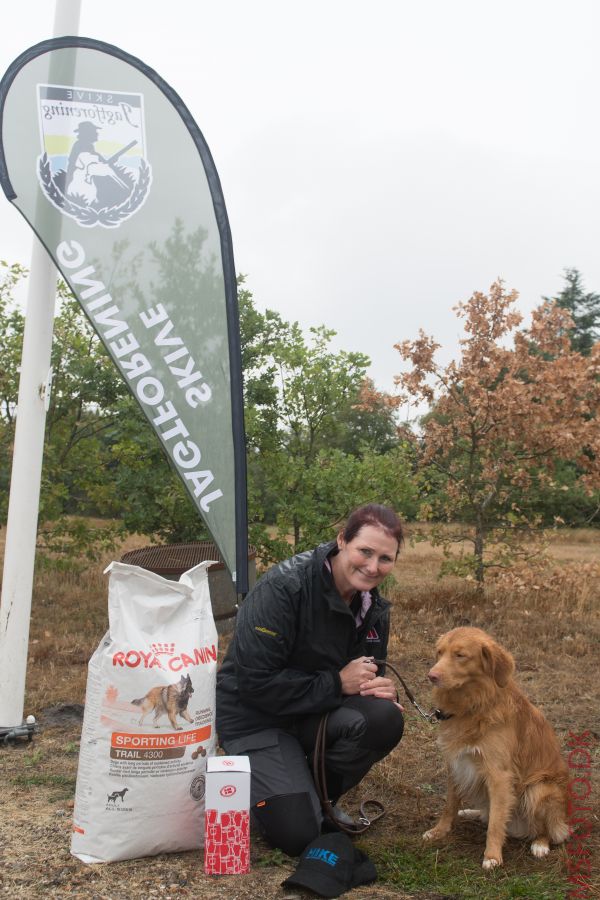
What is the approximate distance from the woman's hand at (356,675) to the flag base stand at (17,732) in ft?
6.79

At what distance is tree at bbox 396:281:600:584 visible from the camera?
8195 millimetres

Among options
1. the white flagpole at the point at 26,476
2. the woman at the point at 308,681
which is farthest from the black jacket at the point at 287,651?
the white flagpole at the point at 26,476

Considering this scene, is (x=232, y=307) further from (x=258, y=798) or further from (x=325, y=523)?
(x=325, y=523)

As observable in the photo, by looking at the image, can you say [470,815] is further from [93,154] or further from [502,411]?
[502,411]

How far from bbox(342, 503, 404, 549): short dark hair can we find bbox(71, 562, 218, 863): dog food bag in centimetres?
81

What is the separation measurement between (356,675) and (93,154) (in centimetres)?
290

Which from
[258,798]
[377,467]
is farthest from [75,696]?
[377,467]

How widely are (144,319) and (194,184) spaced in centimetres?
81

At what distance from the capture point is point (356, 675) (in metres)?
3.33

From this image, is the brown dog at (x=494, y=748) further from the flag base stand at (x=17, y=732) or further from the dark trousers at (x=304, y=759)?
the flag base stand at (x=17, y=732)

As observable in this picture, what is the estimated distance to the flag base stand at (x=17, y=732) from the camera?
4363 mm

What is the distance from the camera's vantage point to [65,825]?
3.29 meters

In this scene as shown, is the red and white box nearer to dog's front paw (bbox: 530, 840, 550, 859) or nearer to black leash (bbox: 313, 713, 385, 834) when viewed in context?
black leash (bbox: 313, 713, 385, 834)

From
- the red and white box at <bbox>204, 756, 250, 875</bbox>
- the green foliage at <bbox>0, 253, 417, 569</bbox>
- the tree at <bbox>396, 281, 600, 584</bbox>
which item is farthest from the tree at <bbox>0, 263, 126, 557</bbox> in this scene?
the red and white box at <bbox>204, 756, 250, 875</bbox>
